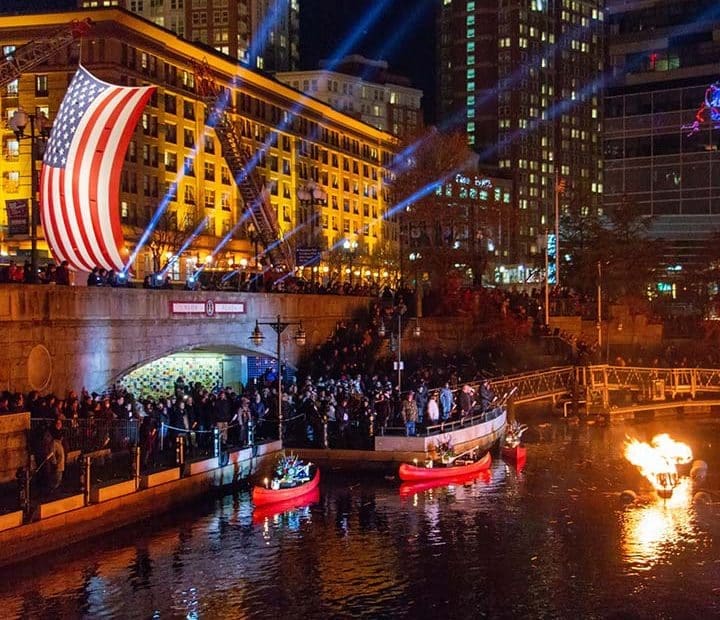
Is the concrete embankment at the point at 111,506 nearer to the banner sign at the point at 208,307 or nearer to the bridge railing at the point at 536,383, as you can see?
the banner sign at the point at 208,307

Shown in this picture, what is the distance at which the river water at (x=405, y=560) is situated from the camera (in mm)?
21938

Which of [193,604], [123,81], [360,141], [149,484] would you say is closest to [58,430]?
[149,484]

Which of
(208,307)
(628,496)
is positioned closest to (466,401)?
(628,496)

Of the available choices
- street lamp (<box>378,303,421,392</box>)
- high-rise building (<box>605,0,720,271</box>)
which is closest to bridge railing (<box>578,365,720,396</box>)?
street lamp (<box>378,303,421,392</box>)

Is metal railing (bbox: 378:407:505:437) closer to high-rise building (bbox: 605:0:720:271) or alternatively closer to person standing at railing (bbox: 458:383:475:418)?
person standing at railing (bbox: 458:383:475:418)

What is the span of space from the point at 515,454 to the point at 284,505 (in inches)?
480

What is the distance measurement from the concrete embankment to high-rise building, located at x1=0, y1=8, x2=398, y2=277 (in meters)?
27.5

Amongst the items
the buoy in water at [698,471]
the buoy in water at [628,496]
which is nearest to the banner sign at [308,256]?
the buoy in water at [628,496]

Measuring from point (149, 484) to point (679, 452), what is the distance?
18.6m

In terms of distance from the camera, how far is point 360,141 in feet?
420

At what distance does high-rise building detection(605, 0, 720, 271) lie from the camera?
8588cm

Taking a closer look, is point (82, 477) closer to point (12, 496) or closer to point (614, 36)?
point (12, 496)

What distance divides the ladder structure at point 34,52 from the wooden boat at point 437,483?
70.2 ft

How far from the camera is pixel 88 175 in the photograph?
3044 cm
